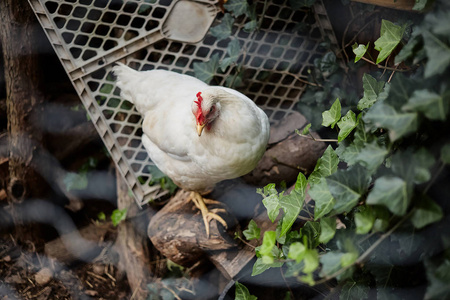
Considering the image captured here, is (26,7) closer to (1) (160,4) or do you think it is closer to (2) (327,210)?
(1) (160,4)

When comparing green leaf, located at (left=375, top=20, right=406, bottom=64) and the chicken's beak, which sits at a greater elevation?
green leaf, located at (left=375, top=20, right=406, bottom=64)

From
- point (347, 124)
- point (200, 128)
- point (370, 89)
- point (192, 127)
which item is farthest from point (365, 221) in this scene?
point (192, 127)

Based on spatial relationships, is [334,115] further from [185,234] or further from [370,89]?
[185,234]

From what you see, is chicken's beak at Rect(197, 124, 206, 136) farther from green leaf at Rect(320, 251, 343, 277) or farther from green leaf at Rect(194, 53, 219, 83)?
green leaf at Rect(320, 251, 343, 277)

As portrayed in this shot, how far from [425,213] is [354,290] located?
1.14ft

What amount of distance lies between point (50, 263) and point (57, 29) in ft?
3.13

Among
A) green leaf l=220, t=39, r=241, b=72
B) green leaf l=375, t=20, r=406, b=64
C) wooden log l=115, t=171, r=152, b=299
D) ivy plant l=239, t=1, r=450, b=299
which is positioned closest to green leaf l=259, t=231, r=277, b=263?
ivy plant l=239, t=1, r=450, b=299

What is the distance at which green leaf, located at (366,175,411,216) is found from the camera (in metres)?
0.72

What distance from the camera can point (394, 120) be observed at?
735 mm

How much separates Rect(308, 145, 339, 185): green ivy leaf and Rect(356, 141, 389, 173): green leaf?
229 mm

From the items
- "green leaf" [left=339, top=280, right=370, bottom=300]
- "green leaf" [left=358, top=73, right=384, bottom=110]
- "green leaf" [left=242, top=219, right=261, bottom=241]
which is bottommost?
"green leaf" [left=242, top=219, right=261, bottom=241]

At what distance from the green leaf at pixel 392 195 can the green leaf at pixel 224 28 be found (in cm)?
96

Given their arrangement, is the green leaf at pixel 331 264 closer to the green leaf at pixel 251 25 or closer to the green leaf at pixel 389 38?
the green leaf at pixel 389 38

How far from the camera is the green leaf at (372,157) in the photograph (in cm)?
80
